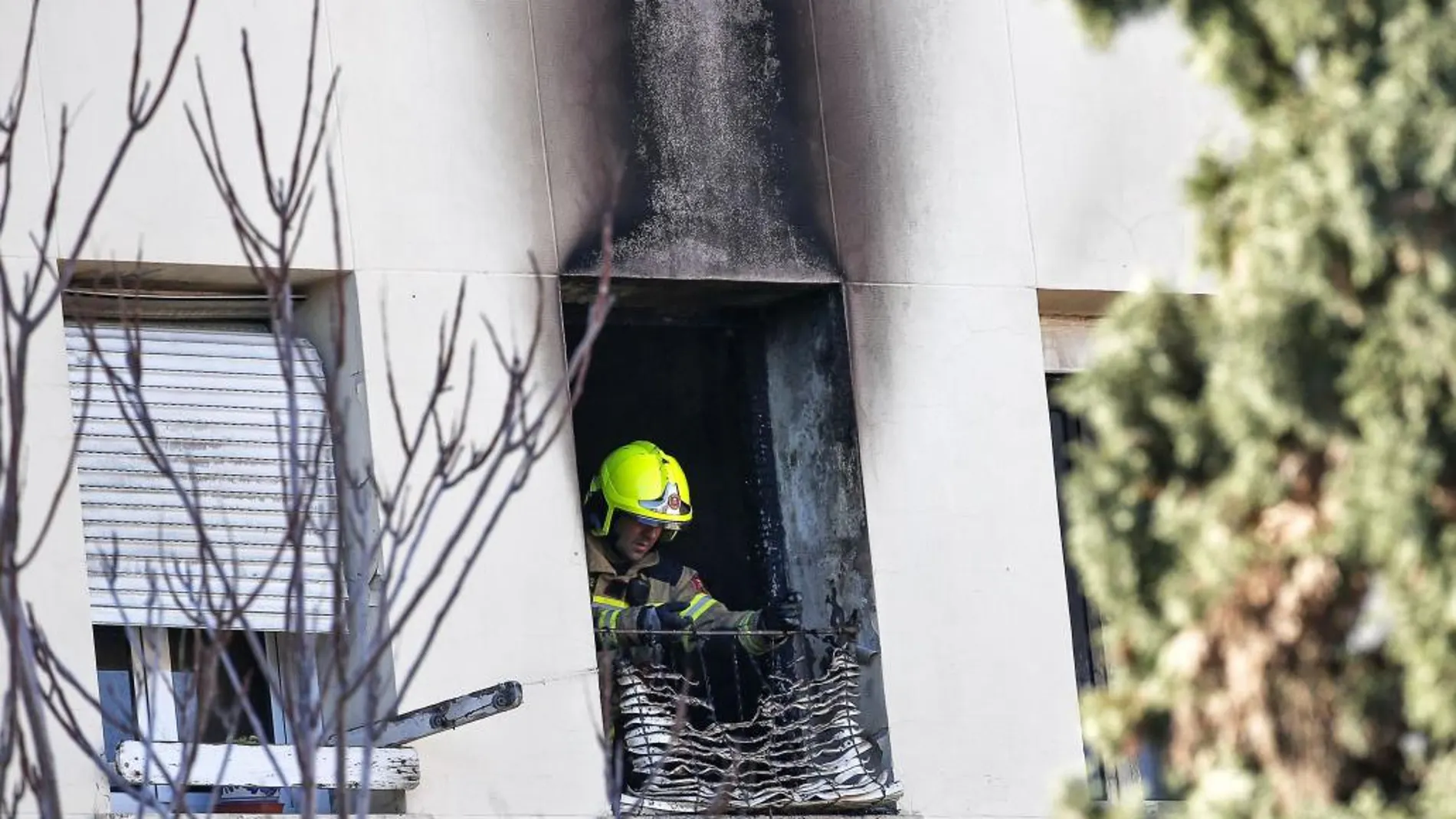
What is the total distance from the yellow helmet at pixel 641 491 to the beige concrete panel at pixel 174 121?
1.72m

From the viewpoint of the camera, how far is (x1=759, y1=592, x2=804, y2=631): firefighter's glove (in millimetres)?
12211

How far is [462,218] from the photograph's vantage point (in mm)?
11203

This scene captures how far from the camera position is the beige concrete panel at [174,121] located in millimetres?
10523

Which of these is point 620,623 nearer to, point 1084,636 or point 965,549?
point 965,549

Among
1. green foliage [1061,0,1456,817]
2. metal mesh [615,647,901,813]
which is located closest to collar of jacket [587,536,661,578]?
metal mesh [615,647,901,813]

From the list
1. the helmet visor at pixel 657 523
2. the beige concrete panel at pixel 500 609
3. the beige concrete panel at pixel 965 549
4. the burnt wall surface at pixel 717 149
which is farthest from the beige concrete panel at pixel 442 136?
the beige concrete panel at pixel 965 549

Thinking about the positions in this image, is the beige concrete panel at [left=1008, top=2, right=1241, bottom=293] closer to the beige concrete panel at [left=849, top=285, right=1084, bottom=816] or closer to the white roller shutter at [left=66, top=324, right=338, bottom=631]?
the beige concrete panel at [left=849, top=285, right=1084, bottom=816]

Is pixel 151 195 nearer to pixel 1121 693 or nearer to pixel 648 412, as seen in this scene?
pixel 648 412

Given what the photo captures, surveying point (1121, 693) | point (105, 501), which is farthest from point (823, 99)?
point (1121, 693)

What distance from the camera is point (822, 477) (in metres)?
12.2

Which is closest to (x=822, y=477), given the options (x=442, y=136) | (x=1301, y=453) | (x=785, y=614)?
(x=785, y=614)

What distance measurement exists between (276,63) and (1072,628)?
4.34m

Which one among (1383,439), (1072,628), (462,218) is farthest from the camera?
(1072,628)

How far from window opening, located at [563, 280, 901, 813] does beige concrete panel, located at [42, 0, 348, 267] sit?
143cm
